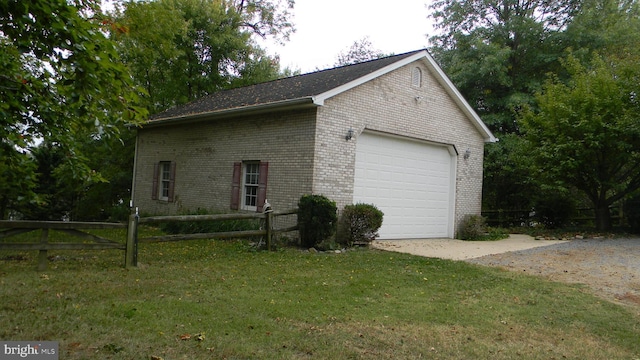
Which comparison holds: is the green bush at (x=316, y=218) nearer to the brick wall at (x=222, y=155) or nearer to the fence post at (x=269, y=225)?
the brick wall at (x=222, y=155)

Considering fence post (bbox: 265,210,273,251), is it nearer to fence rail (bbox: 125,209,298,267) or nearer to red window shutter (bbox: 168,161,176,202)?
fence rail (bbox: 125,209,298,267)

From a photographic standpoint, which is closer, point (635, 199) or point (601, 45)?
point (635, 199)

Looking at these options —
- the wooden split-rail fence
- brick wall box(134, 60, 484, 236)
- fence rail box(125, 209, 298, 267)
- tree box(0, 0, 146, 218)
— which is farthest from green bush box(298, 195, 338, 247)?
tree box(0, 0, 146, 218)

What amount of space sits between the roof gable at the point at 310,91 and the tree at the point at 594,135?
6.86 ft

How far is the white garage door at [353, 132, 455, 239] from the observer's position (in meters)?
12.4

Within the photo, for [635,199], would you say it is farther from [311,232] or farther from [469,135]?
[311,232]

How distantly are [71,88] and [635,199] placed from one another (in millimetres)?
17779

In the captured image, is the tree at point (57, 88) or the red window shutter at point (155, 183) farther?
the red window shutter at point (155, 183)

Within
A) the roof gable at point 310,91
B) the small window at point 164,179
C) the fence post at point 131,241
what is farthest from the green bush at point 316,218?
the small window at point 164,179

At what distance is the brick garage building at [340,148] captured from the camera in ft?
37.6

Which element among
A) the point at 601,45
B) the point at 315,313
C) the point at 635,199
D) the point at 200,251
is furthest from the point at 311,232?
the point at 601,45

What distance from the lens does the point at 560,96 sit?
15.9 metres

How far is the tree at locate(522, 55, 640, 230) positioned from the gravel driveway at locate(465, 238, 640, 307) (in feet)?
10.5

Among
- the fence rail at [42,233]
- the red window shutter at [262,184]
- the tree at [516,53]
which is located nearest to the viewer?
the fence rail at [42,233]
